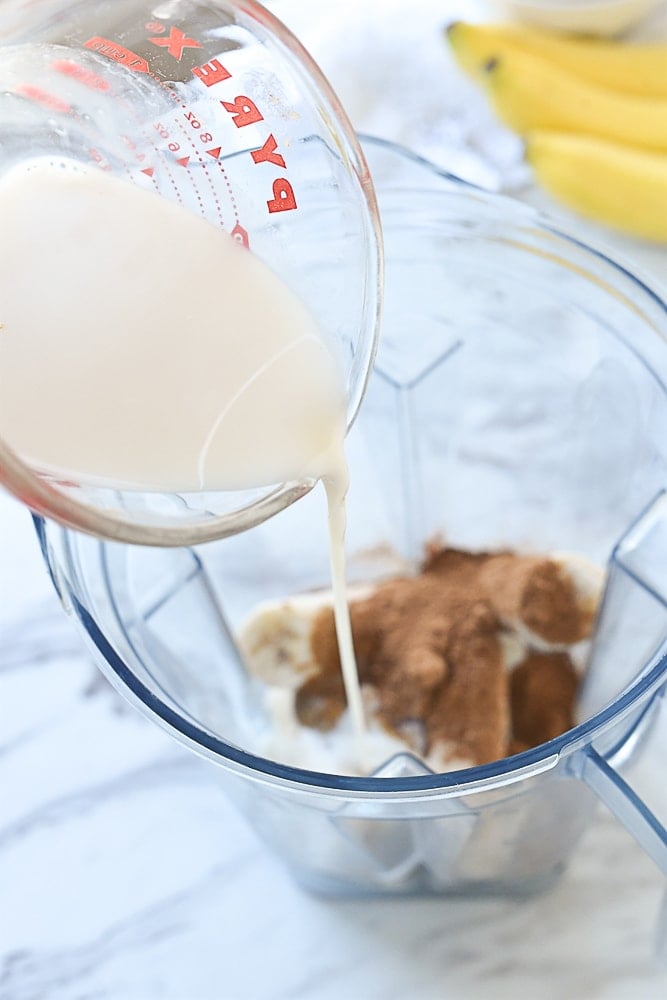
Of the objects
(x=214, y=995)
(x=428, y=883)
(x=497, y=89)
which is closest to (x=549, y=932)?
(x=428, y=883)

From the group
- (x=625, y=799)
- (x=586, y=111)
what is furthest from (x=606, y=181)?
(x=625, y=799)

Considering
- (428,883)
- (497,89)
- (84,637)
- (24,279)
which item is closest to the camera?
(24,279)

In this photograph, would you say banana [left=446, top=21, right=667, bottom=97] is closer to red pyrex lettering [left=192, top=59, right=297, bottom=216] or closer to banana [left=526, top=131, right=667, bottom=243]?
banana [left=526, top=131, right=667, bottom=243]

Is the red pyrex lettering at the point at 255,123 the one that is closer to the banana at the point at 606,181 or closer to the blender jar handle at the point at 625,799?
the blender jar handle at the point at 625,799

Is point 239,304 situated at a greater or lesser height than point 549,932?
greater

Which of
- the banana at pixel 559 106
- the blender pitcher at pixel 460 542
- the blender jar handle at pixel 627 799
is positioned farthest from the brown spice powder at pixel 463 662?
the banana at pixel 559 106

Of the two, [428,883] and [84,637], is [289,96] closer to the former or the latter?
[84,637]
